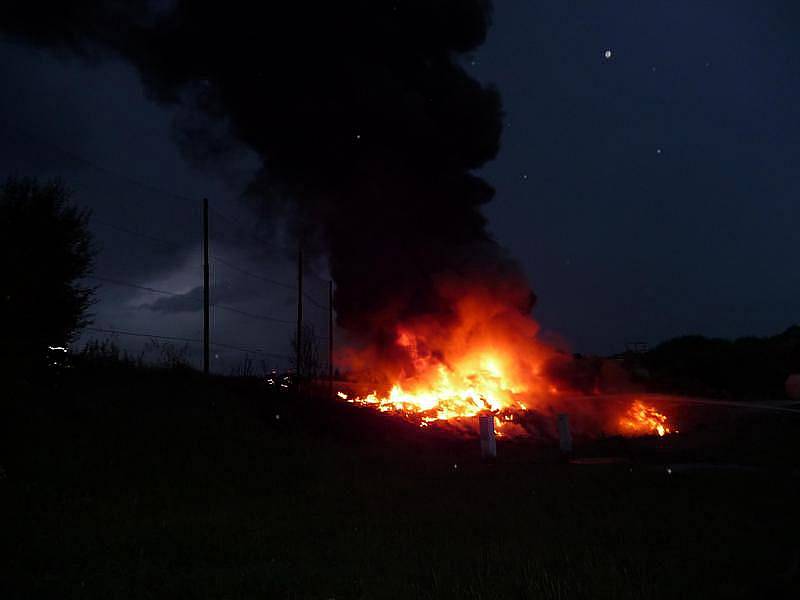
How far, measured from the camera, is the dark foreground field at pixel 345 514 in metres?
6.77

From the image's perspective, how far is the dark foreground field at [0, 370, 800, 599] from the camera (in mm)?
6770

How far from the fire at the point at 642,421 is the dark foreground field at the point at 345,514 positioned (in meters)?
7.78

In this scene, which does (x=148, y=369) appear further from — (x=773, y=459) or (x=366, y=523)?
(x=773, y=459)

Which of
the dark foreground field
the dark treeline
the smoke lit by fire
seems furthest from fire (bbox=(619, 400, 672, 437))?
the dark treeline

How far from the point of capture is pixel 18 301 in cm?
1352

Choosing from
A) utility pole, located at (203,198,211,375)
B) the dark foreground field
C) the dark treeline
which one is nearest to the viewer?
the dark foreground field

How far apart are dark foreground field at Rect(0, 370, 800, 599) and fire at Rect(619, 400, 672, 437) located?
25.5ft

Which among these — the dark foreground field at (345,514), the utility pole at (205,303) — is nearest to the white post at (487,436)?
the dark foreground field at (345,514)

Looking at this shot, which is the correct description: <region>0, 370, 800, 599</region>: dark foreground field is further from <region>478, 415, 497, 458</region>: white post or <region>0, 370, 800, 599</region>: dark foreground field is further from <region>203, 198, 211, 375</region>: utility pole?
<region>203, 198, 211, 375</region>: utility pole

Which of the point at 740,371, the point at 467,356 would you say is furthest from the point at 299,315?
the point at 740,371

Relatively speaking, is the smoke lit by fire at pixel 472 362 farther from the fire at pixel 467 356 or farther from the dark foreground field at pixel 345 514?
the dark foreground field at pixel 345 514

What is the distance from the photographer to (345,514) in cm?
1054

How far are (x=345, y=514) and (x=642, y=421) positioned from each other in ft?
67.4

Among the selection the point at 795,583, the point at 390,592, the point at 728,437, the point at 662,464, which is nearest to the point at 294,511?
the point at 390,592
